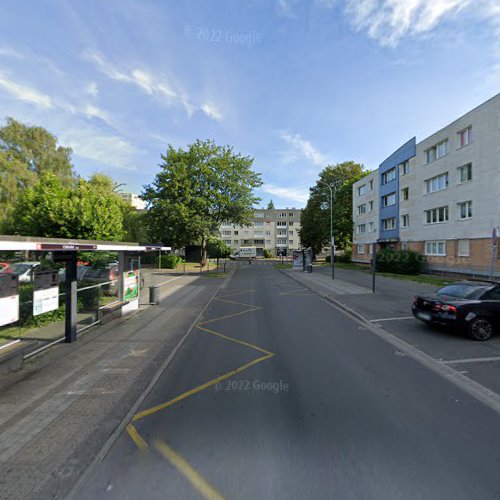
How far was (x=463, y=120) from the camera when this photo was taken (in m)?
20.9

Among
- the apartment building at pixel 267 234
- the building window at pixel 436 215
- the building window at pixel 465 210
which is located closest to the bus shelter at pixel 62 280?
the building window at pixel 465 210

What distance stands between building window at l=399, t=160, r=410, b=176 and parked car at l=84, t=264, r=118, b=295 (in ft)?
94.5

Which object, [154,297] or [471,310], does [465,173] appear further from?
[154,297]

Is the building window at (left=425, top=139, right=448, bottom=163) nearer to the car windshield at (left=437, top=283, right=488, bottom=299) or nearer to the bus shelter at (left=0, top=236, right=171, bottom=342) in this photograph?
the car windshield at (left=437, top=283, right=488, bottom=299)

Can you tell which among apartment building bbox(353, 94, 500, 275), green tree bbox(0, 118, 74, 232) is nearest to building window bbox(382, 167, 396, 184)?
apartment building bbox(353, 94, 500, 275)

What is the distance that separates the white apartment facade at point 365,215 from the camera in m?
34.4

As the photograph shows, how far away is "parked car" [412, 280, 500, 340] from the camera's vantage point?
22.5ft

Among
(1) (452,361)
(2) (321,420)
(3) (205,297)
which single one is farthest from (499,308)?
(3) (205,297)

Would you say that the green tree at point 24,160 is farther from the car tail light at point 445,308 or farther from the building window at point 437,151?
the building window at point 437,151

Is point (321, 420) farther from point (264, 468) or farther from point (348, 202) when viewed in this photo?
point (348, 202)

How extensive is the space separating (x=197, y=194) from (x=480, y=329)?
24.0 metres

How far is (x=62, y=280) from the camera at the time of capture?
7.59m

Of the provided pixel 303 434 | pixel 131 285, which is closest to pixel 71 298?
pixel 131 285

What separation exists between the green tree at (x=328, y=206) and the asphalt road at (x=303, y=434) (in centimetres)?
3885
